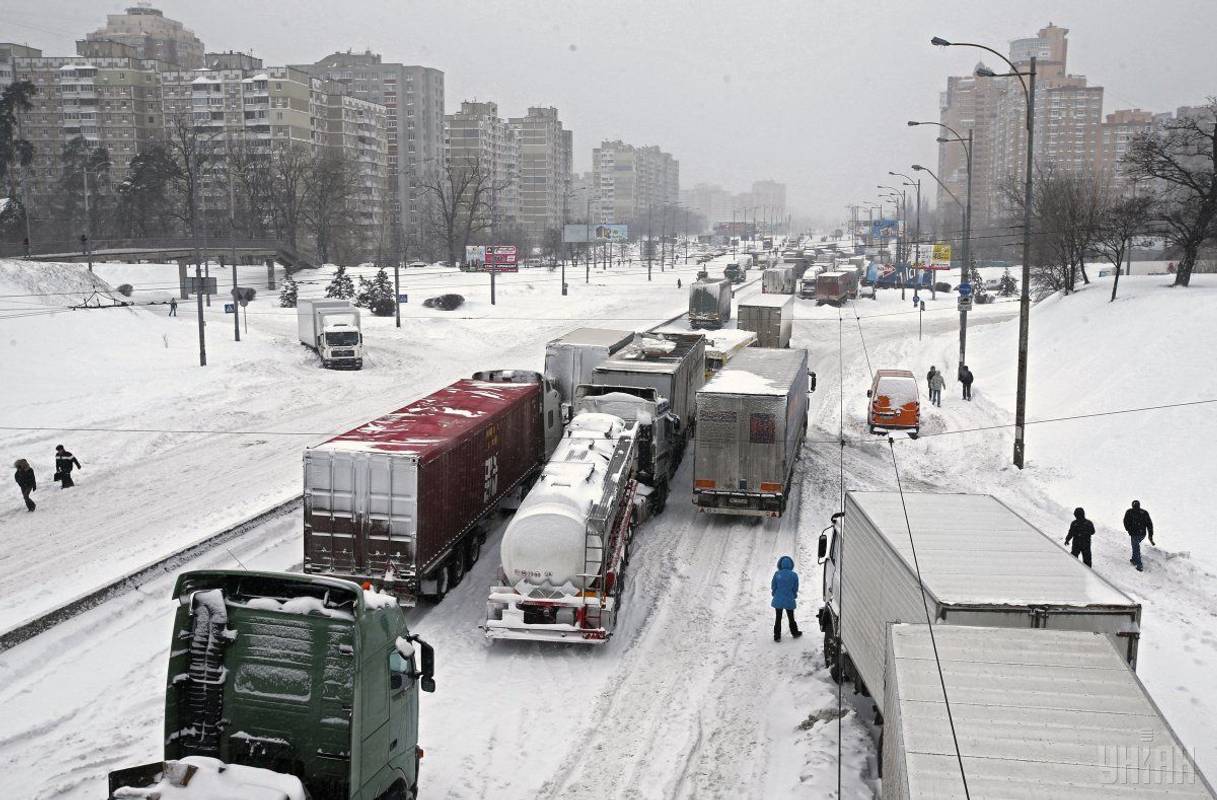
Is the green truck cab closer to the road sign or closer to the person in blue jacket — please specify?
the person in blue jacket

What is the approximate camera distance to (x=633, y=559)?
18.7 metres

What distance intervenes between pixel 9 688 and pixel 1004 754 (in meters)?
12.1

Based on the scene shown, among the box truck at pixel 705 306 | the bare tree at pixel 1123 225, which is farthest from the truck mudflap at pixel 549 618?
the box truck at pixel 705 306

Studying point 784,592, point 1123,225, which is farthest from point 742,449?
point 1123,225

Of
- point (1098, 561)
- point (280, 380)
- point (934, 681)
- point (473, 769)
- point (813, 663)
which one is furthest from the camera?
point (280, 380)

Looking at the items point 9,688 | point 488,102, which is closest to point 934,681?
point 9,688

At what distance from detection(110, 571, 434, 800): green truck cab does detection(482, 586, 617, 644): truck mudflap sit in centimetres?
558

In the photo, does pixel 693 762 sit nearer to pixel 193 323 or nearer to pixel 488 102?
pixel 193 323

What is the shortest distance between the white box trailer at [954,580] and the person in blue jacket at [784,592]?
2.93 feet

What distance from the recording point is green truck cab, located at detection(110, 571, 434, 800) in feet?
27.0

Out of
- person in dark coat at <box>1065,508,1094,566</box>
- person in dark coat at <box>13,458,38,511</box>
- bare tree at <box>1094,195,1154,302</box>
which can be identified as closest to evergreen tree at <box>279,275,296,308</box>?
person in dark coat at <box>13,458,38,511</box>

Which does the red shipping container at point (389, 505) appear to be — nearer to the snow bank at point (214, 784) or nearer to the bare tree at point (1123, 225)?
the snow bank at point (214, 784)

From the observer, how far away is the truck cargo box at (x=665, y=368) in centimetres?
2273

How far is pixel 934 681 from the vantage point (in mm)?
7797
